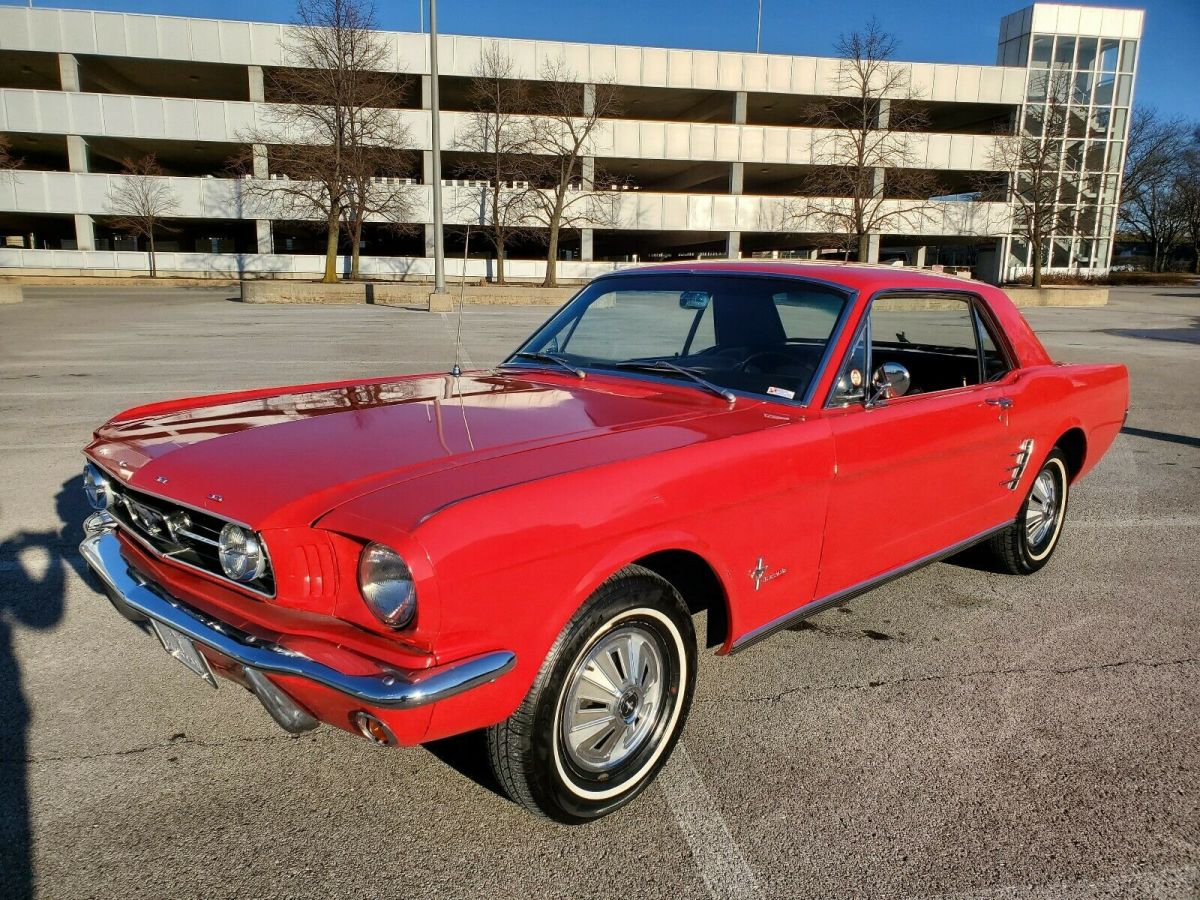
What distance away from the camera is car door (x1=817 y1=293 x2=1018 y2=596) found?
127 inches

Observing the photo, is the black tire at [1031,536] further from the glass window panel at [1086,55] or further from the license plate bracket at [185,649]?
the glass window panel at [1086,55]

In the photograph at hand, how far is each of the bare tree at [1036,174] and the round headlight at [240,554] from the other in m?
40.9

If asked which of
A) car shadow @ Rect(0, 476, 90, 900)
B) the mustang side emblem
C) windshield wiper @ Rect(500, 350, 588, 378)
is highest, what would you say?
windshield wiper @ Rect(500, 350, 588, 378)

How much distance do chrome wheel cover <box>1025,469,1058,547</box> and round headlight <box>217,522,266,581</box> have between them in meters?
3.84

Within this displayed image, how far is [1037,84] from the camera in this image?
42.5 m

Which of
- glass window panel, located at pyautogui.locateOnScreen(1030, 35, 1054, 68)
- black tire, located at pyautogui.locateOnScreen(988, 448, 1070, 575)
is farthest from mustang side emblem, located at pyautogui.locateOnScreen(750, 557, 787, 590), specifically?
glass window panel, located at pyautogui.locateOnScreen(1030, 35, 1054, 68)

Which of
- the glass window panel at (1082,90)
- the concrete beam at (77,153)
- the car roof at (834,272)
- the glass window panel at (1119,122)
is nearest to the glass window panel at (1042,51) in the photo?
the glass window panel at (1082,90)

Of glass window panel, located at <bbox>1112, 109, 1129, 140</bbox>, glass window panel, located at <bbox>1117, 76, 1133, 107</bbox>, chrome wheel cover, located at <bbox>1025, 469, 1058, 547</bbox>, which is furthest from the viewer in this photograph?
glass window panel, located at <bbox>1112, 109, 1129, 140</bbox>

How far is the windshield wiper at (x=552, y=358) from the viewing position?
3800 millimetres

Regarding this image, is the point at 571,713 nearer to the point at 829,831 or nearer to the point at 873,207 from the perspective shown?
the point at 829,831

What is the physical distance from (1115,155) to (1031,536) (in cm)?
4861

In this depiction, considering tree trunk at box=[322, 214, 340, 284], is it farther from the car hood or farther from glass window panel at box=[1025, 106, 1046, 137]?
glass window panel at box=[1025, 106, 1046, 137]

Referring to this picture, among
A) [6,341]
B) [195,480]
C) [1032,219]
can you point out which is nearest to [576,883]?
[195,480]

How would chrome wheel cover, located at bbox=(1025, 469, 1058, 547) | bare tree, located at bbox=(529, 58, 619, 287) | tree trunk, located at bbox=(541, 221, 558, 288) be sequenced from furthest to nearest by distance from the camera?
bare tree, located at bbox=(529, 58, 619, 287) → tree trunk, located at bbox=(541, 221, 558, 288) → chrome wheel cover, located at bbox=(1025, 469, 1058, 547)
